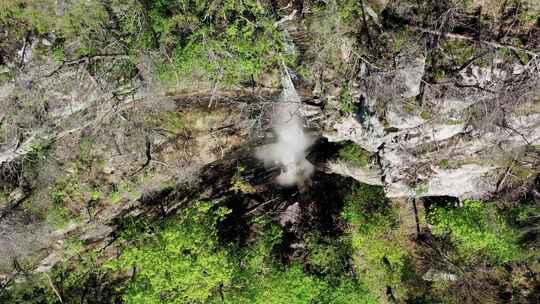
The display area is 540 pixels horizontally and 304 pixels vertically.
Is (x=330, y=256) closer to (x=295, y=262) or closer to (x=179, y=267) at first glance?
(x=295, y=262)

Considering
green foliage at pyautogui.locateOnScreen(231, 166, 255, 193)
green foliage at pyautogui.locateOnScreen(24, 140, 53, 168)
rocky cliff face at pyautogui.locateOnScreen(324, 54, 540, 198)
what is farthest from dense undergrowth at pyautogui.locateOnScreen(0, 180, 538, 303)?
green foliage at pyautogui.locateOnScreen(24, 140, 53, 168)

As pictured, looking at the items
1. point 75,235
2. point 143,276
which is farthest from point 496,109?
point 75,235

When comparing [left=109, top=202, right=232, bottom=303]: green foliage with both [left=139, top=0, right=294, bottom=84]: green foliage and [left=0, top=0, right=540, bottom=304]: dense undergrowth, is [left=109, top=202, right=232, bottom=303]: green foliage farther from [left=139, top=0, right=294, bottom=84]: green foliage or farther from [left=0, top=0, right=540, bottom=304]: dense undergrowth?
[left=139, top=0, right=294, bottom=84]: green foliage

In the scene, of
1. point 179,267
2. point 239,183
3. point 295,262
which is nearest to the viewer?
point 179,267

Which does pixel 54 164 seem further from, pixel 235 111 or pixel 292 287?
pixel 292 287

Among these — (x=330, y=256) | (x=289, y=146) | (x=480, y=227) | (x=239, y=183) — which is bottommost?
(x=330, y=256)

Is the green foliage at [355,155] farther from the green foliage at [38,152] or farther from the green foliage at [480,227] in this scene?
the green foliage at [38,152]

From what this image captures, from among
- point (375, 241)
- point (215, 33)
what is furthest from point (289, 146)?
point (215, 33)

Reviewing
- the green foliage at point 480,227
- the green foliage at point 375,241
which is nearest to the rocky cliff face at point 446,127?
the green foliage at point 480,227
